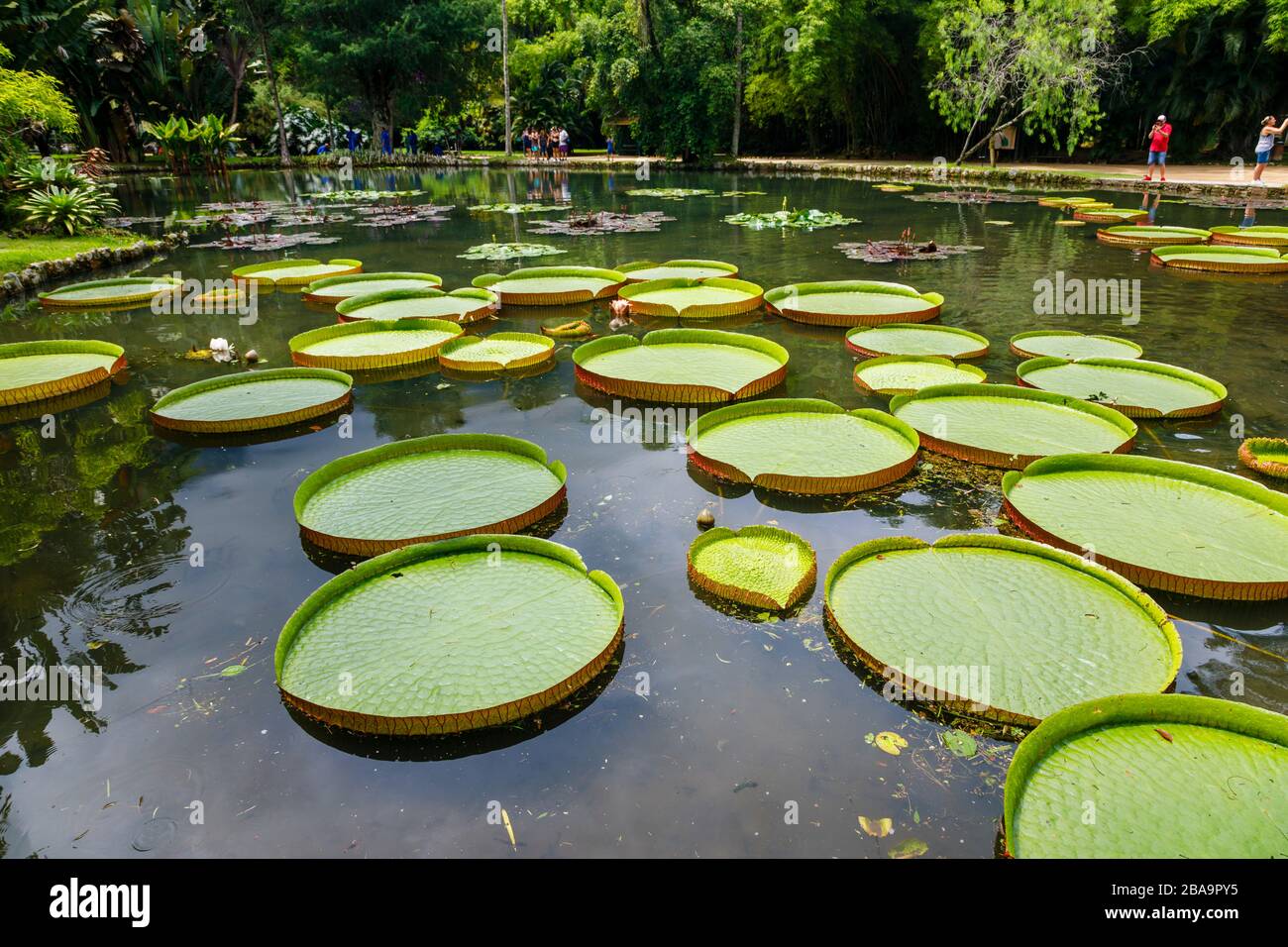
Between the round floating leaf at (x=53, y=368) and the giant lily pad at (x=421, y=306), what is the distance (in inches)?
78.8

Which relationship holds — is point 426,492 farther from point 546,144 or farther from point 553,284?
point 546,144

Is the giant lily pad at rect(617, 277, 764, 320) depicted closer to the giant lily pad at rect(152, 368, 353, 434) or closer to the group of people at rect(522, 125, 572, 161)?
the giant lily pad at rect(152, 368, 353, 434)

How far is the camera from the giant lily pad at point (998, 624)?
2.43 m

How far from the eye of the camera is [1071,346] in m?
6.08

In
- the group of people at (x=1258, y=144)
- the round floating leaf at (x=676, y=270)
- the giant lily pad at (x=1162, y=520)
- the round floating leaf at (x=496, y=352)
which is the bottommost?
the giant lily pad at (x=1162, y=520)

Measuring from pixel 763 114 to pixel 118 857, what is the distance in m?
33.3

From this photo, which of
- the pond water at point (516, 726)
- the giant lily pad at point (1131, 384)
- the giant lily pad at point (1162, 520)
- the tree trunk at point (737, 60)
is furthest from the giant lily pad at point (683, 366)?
the tree trunk at point (737, 60)

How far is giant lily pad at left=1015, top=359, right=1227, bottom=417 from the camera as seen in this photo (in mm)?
4781

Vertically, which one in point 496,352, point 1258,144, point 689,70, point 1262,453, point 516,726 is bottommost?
point 516,726

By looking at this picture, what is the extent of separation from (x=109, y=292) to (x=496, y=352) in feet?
19.5

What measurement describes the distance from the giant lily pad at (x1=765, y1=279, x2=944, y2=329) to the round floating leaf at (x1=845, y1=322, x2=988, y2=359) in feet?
1.18

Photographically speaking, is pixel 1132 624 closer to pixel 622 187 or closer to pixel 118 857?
pixel 118 857

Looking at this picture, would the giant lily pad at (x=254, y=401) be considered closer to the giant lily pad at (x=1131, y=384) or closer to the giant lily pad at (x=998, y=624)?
the giant lily pad at (x=998, y=624)

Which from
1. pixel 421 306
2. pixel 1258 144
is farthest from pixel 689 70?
pixel 421 306
